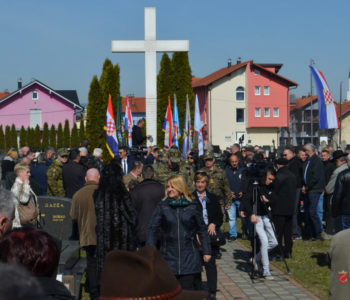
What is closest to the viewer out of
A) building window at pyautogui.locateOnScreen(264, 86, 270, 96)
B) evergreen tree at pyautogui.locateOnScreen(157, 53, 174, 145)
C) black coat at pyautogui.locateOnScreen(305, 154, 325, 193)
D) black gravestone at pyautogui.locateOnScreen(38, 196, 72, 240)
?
black gravestone at pyautogui.locateOnScreen(38, 196, 72, 240)

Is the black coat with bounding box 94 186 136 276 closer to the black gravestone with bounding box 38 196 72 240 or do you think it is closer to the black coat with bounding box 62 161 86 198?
the black gravestone with bounding box 38 196 72 240

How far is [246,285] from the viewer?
8.95 m

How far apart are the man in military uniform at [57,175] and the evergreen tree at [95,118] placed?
134ft

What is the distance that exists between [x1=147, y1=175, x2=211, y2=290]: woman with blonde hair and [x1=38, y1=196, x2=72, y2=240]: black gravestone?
5.29m

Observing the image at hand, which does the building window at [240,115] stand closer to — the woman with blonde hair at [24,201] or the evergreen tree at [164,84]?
the evergreen tree at [164,84]

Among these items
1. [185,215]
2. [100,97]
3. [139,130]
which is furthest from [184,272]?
[100,97]

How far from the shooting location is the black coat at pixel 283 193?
1030cm

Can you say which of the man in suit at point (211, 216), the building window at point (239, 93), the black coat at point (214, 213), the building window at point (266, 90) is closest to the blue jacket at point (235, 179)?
the man in suit at point (211, 216)

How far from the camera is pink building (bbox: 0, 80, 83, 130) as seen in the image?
231 ft

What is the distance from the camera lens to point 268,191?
1020cm

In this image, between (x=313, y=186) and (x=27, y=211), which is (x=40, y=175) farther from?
(x=313, y=186)

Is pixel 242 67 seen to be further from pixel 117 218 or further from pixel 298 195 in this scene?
pixel 117 218

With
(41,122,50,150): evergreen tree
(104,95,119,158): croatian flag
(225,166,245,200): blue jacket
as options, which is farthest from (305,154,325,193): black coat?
(41,122,50,150): evergreen tree

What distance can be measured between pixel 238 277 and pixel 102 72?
41408 millimetres
